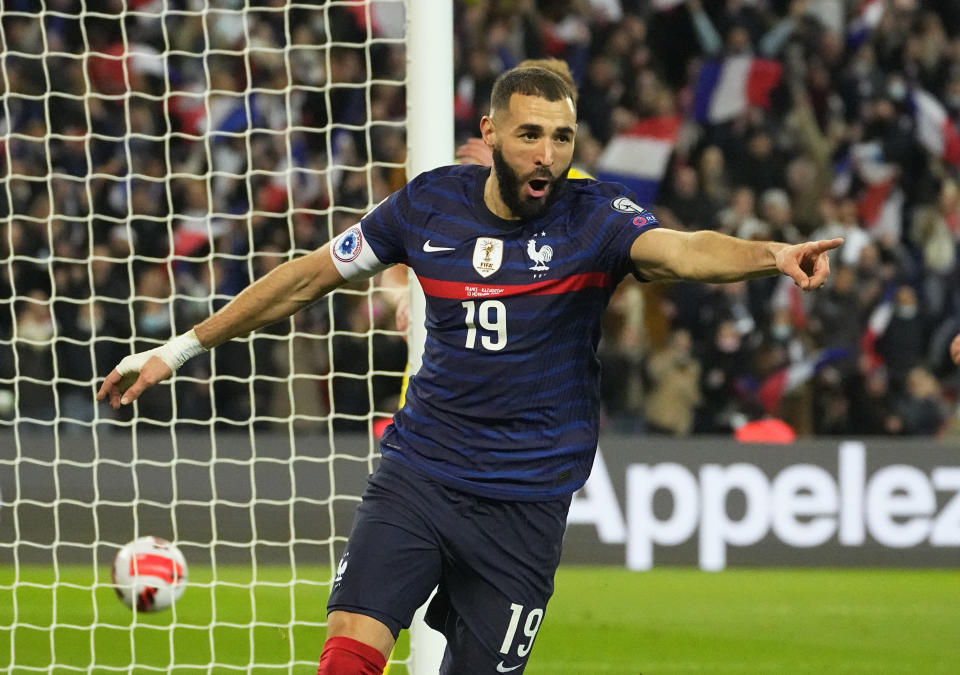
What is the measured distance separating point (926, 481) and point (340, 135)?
16.8 feet

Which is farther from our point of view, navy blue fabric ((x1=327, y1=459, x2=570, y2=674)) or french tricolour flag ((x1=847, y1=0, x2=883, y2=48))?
french tricolour flag ((x1=847, y1=0, x2=883, y2=48))

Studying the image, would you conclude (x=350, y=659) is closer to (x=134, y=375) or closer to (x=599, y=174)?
(x=134, y=375)

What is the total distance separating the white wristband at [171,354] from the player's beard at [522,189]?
3.33ft

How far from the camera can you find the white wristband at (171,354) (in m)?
4.36

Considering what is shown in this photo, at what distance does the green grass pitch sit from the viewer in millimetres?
7492

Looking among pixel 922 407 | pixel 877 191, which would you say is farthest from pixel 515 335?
pixel 877 191

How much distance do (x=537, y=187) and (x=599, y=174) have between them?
8989 mm

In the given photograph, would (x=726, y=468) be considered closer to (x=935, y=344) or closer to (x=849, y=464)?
(x=849, y=464)

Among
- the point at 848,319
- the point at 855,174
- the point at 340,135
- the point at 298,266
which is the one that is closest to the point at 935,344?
the point at 848,319

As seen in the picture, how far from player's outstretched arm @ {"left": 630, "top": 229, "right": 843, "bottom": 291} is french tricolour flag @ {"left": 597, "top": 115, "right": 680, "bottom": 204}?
8907 mm

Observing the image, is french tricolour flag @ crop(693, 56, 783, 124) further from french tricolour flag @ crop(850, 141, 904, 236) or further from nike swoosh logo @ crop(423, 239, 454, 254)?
nike swoosh logo @ crop(423, 239, 454, 254)

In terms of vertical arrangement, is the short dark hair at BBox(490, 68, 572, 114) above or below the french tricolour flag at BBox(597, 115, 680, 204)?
above

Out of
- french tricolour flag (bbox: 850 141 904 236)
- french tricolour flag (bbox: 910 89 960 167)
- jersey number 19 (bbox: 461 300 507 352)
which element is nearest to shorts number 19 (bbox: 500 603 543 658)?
jersey number 19 (bbox: 461 300 507 352)

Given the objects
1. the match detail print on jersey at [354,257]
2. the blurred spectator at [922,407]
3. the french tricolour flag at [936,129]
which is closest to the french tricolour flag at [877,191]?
the french tricolour flag at [936,129]
